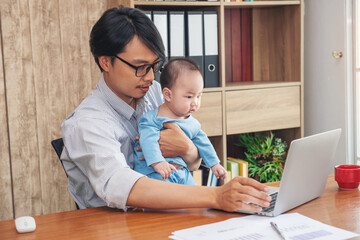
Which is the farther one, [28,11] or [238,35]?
[238,35]

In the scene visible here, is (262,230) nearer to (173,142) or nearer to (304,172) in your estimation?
(304,172)

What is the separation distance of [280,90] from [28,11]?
168 cm

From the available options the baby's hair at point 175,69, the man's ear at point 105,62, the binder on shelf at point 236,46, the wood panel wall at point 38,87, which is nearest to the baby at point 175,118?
the baby's hair at point 175,69

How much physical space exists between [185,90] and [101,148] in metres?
0.47

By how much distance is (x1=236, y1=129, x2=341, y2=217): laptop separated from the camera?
4.18ft

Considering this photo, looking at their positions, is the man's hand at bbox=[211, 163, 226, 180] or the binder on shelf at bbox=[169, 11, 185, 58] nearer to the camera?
the man's hand at bbox=[211, 163, 226, 180]

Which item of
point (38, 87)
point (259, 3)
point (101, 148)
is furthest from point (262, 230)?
point (259, 3)

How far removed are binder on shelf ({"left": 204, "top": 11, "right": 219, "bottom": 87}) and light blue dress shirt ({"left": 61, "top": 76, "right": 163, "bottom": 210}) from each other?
41.6 inches

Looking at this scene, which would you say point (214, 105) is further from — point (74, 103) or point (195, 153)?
point (195, 153)

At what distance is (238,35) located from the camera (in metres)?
3.37

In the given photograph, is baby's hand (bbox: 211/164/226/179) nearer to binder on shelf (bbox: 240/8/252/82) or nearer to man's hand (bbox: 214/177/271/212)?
man's hand (bbox: 214/177/271/212)

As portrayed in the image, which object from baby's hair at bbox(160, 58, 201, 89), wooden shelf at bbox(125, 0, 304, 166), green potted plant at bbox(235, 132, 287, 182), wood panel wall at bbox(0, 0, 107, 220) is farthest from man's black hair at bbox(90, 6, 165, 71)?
green potted plant at bbox(235, 132, 287, 182)

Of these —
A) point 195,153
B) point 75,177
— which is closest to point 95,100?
point 75,177

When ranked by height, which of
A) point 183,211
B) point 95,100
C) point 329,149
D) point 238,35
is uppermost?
point 238,35
